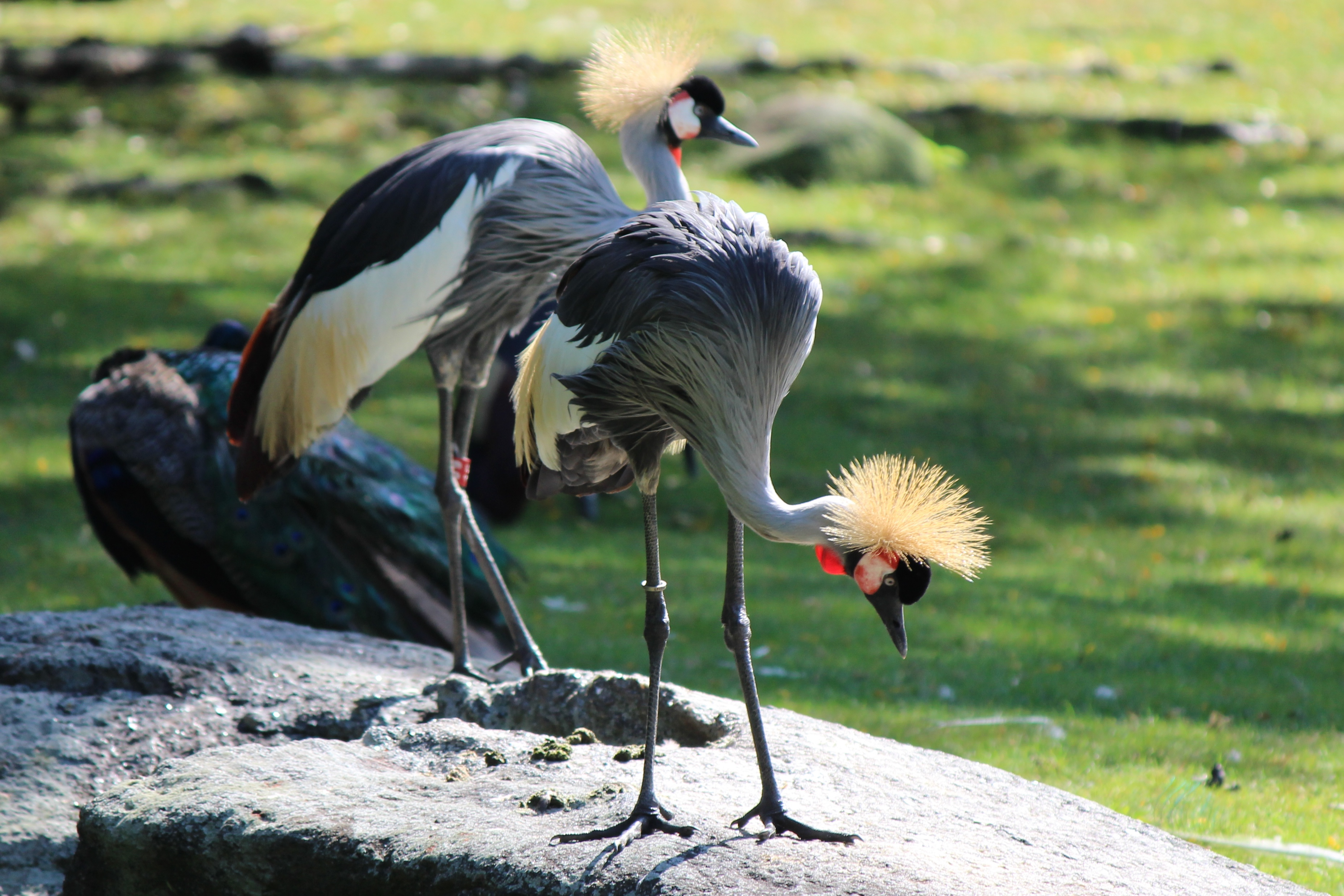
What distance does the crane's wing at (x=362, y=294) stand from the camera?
5117mm

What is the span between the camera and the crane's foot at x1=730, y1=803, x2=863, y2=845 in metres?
3.55

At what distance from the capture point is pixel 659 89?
5.46 m

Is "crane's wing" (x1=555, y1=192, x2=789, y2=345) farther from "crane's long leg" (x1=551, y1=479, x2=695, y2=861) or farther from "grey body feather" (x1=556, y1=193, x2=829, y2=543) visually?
"crane's long leg" (x1=551, y1=479, x2=695, y2=861)

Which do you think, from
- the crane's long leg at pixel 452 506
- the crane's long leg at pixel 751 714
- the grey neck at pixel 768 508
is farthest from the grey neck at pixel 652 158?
the grey neck at pixel 768 508

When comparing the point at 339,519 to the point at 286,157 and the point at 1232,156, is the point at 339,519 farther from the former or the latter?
the point at 1232,156

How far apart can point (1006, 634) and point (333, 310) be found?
381cm

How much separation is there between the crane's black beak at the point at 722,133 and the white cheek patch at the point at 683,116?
41mm

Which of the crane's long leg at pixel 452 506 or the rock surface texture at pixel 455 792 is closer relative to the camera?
the rock surface texture at pixel 455 792

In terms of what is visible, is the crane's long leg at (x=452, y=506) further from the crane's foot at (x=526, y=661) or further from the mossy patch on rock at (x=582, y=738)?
the mossy patch on rock at (x=582, y=738)

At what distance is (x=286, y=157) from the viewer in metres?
13.5

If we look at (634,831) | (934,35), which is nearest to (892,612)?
(634,831)

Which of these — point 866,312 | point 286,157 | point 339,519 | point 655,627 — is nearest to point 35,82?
point 286,157

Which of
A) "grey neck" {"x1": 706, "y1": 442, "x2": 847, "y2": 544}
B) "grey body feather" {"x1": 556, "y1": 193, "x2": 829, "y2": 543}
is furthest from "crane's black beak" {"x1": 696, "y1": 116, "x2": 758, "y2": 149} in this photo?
"grey neck" {"x1": 706, "y1": 442, "x2": 847, "y2": 544}

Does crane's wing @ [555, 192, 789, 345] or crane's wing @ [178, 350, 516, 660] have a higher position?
crane's wing @ [555, 192, 789, 345]
